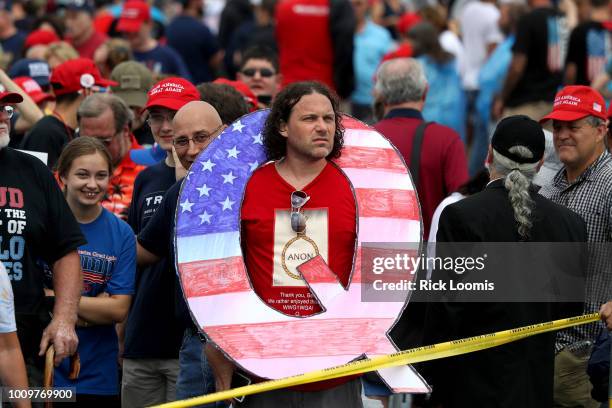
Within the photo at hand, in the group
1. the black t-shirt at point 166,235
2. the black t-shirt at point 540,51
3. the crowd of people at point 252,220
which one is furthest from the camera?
the black t-shirt at point 540,51

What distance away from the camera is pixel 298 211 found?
5.48 meters

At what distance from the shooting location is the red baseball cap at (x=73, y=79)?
27.3 feet

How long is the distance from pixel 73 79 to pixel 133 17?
13.4 ft

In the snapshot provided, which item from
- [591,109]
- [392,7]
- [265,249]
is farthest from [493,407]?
[392,7]

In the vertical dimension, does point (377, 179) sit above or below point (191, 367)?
above

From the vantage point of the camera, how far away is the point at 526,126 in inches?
237

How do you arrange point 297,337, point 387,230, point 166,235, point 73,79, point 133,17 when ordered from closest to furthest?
point 297,337
point 387,230
point 166,235
point 73,79
point 133,17

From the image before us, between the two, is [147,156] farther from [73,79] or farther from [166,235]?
[166,235]

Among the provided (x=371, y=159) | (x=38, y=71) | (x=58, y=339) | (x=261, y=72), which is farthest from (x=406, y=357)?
(x=38, y=71)

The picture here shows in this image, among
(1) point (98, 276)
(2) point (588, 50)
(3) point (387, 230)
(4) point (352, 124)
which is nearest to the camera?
(3) point (387, 230)

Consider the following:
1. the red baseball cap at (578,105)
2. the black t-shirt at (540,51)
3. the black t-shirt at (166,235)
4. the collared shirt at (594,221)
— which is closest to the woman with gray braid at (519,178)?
the collared shirt at (594,221)

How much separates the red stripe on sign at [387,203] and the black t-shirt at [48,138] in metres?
3.06

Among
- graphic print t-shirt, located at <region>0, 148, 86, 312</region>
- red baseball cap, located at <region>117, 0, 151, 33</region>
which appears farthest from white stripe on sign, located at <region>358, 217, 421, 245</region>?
red baseball cap, located at <region>117, 0, 151, 33</region>

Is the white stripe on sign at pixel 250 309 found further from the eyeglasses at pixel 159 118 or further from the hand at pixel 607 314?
the eyeglasses at pixel 159 118
